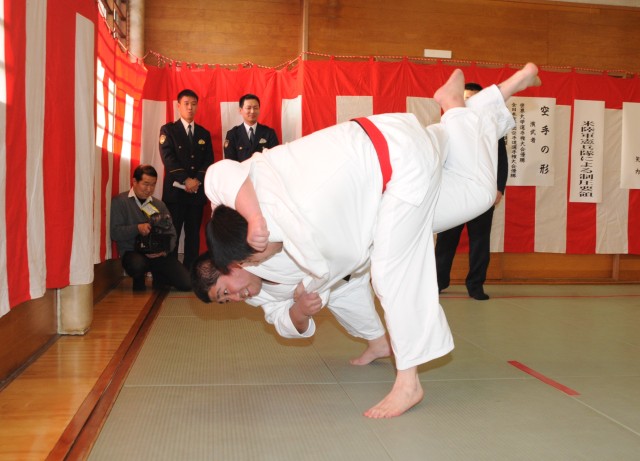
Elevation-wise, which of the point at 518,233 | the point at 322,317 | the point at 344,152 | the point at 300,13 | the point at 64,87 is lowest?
the point at 322,317

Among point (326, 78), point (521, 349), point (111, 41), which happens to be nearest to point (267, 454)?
point (521, 349)

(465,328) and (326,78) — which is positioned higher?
(326,78)

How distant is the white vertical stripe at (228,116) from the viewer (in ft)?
17.5

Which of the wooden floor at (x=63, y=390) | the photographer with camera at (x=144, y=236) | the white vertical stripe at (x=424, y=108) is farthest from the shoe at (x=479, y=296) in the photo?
the wooden floor at (x=63, y=390)

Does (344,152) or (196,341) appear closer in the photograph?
(344,152)

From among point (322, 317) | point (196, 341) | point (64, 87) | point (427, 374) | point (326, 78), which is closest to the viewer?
point (427, 374)

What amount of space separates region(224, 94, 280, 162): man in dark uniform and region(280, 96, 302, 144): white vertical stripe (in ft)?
1.03

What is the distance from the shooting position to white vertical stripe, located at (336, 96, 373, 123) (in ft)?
17.3

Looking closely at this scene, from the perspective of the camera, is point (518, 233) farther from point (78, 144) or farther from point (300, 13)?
point (78, 144)

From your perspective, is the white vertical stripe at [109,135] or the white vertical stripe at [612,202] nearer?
the white vertical stripe at [109,135]

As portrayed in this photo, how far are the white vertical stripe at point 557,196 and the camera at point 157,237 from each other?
10.8ft

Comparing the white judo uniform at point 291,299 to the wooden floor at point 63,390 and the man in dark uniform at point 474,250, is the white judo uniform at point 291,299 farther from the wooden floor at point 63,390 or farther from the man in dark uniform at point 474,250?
the man in dark uniform at point 474,250

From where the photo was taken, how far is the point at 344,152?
5.97ft

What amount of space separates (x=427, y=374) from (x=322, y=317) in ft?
4.27
